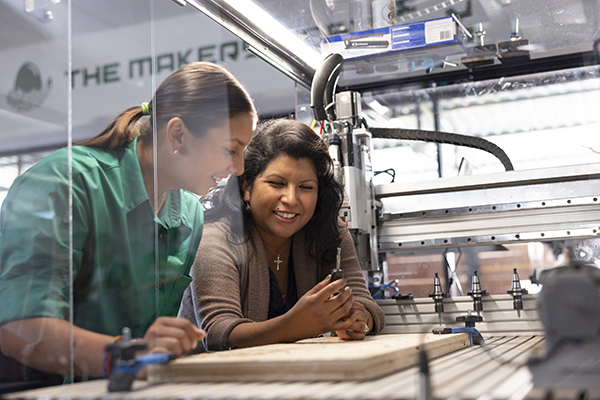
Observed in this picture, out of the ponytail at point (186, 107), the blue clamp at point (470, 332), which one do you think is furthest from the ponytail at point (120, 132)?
the blue clamp at point (470, 332)

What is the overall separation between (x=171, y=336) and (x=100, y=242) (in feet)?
0.61

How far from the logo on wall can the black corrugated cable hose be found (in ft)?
5.14

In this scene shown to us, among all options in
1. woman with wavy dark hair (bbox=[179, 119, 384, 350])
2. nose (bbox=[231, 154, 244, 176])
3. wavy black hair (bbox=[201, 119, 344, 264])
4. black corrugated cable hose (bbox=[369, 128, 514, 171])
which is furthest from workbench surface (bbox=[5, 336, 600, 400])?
black corrugated cable hose (bbox=[369, 128, 514, 171])

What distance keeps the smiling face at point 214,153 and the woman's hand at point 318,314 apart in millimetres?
327

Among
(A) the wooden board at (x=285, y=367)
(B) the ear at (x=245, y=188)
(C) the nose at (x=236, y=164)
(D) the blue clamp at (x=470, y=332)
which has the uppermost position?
(C) the nose at (x=236, y=164)

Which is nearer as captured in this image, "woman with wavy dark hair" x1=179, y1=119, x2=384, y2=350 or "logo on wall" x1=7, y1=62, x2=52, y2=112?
"logo on wall" x1=7, y1=62, x2=52, y2=112

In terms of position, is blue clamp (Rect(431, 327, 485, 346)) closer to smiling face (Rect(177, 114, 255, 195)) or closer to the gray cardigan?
the gray cardigan

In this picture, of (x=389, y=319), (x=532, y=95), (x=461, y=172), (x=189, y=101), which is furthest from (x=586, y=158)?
(x=189, y=101)

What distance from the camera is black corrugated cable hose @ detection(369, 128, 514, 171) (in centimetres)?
222

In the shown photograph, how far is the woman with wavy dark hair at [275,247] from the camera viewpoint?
4.18ft

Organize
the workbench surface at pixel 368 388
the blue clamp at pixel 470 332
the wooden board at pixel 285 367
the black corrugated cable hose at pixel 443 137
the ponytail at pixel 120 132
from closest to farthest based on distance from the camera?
the workbench surface at pixel 368 388, the wooden board at pixel 285 367, the ponytail at pixel 120 132, the blue clamp at pixel 470 332, the black corrugated cable hose at pixel 443 137

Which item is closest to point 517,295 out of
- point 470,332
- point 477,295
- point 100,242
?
point 477,295

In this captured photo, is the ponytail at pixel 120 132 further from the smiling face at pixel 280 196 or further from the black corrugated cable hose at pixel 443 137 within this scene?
the black corrugated cable hose at pixel 443 137

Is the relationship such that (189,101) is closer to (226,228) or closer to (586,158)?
(226,228)
